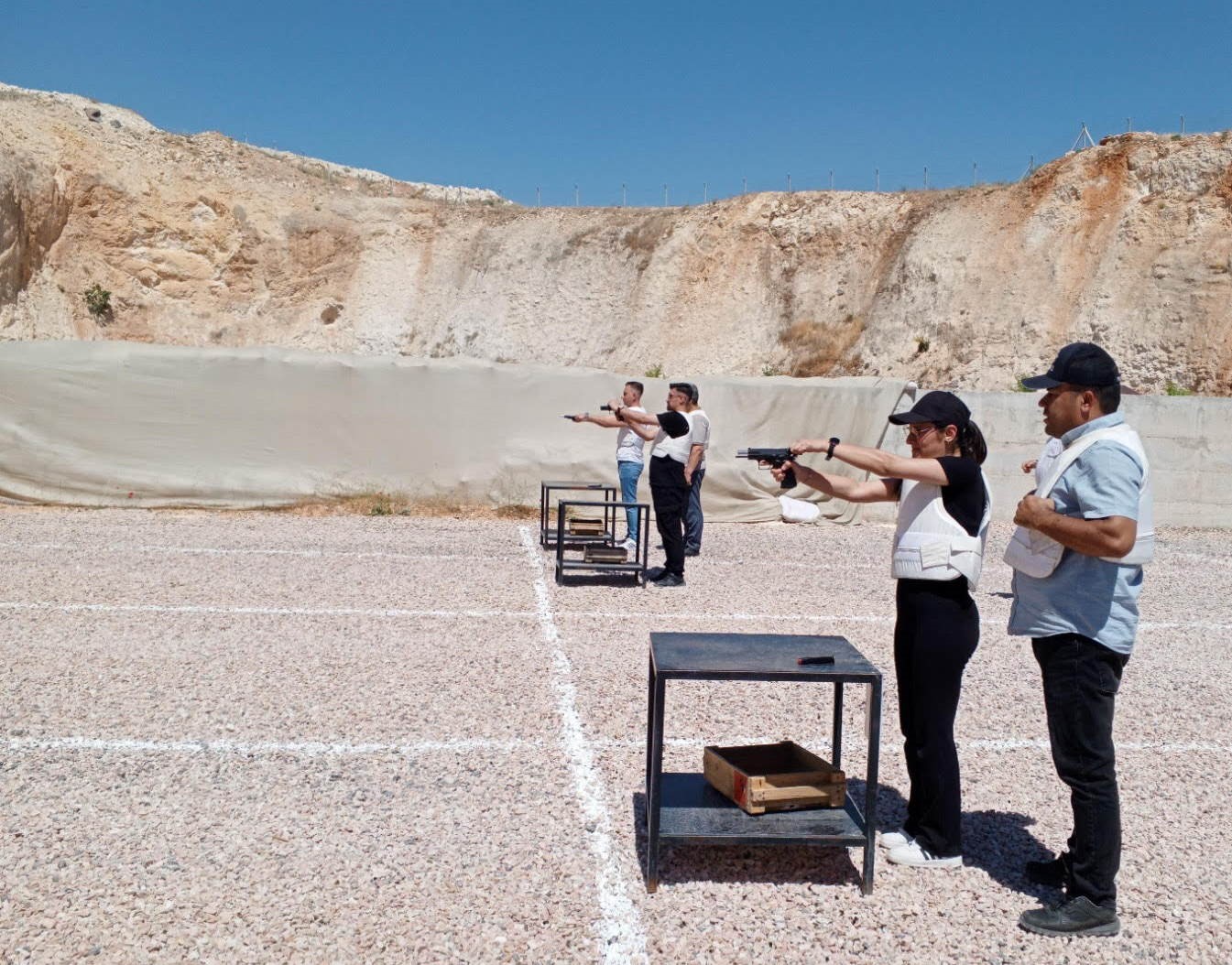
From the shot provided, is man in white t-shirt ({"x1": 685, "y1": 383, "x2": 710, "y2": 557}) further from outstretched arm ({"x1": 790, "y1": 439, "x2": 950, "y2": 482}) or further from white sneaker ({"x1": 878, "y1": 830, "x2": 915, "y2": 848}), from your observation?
outstretched arm ({"x1": 790, "y1": 439, "x2": 950, "y2": 482})

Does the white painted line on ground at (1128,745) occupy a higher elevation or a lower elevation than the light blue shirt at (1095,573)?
lower

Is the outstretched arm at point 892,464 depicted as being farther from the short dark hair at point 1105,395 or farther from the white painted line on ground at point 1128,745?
the white painted line on ground at point 1128,745

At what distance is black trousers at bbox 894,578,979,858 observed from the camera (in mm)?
3645

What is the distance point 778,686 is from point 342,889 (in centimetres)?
325

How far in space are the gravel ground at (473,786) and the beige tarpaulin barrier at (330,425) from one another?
5.37 metres

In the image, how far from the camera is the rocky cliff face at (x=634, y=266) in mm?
23984

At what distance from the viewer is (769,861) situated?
385cm

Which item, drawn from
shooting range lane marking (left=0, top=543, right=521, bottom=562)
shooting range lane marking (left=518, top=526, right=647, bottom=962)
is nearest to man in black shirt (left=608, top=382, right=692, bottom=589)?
shooting range lane marking (left=0, top=543, right=521, bottom=562)

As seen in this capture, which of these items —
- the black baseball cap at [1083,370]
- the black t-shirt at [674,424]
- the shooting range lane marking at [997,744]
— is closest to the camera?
the black baseball cap at [1083,370]

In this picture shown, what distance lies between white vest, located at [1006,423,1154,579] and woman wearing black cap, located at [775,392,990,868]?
0.25 m

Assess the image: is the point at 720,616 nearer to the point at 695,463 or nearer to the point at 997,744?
the point at 695,463

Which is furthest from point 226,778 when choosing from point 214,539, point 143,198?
point 143,198

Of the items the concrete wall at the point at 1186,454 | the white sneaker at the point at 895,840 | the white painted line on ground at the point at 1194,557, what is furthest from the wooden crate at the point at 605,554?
the concrete wall at the point at 1186,454

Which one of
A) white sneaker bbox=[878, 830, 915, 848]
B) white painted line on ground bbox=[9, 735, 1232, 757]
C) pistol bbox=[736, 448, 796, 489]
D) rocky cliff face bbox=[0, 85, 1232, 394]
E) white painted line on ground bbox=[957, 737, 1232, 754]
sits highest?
rocky cliff face bbox=[0, 85, 1232, 394]
